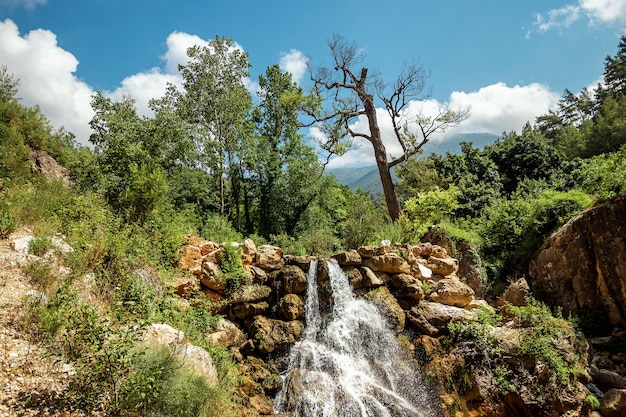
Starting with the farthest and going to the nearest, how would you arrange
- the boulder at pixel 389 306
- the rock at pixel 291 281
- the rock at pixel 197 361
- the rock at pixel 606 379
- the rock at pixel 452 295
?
the rock at pixel 291 281 → the rock at pixel 452 295 → the boulder at pixel 389 306 → the rock at pixel 606 379 → the rock at pixel 197 361

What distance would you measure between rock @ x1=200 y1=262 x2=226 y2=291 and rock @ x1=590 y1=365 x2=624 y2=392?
8.86 metres

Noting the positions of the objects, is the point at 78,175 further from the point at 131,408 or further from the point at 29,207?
the point at 131,408

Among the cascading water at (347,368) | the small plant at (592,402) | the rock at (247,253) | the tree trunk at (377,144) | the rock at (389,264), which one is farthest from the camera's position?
the tree trunk at (377,144)

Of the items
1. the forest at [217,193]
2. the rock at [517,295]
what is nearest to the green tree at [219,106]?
the forest at [217,193]

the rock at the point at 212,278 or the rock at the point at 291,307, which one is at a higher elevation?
the rock at the point at 212,278

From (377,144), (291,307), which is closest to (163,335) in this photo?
(291,307)

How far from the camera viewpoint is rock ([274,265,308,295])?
30.0 feet

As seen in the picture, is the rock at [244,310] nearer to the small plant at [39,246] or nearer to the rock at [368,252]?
the rock at [368,252]

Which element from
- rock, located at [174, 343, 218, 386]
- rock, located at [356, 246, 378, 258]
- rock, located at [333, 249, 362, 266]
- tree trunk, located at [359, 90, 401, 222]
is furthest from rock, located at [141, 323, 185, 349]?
tree trunk, located at [359, 90, 401, 222]

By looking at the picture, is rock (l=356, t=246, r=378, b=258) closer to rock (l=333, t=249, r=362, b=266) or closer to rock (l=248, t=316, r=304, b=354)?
rock (l=333, t=249, r=362, b=266)

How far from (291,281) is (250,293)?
1.14m

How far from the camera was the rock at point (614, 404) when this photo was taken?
6.43 m

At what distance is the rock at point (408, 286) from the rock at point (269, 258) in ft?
10.7

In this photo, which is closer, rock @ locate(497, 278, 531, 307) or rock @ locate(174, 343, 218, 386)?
rock @ locate(174, 343, 218, 386)
